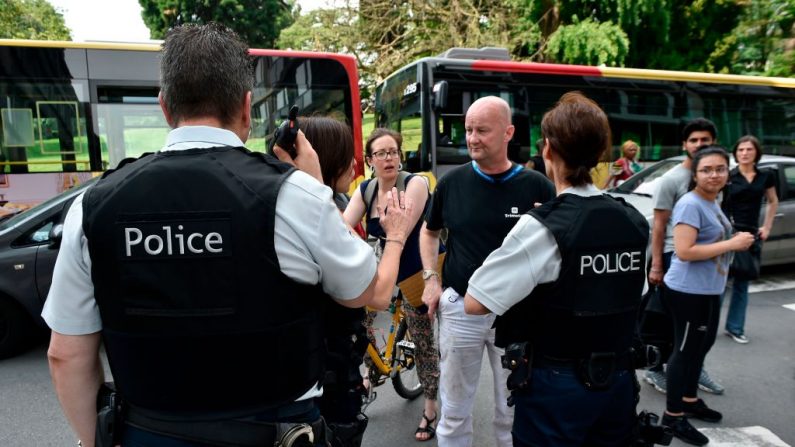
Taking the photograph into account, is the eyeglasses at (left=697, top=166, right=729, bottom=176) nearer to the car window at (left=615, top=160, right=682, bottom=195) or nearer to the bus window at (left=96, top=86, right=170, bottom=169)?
the car window at (left=615, top=160, right=682, bottom=195)

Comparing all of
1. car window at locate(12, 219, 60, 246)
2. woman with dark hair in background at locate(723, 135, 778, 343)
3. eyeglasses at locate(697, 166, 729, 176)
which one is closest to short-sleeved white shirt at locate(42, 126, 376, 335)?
eyeglasses at locate(697, 166, 729, 176)

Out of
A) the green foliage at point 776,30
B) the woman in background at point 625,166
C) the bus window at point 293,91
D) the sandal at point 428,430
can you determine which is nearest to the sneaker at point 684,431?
the sandal at point 428,430

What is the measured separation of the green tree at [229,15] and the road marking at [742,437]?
2682 cm

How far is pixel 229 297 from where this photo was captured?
1288 mm

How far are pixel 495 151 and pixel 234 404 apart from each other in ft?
5.83

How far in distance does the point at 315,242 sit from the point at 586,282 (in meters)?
0.91

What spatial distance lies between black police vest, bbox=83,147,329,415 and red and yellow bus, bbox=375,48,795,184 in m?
6.44

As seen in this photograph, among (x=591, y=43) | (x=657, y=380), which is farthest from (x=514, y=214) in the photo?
(x=591, y=43)

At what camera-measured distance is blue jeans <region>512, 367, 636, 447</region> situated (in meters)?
1.78

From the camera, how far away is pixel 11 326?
15.5 ft

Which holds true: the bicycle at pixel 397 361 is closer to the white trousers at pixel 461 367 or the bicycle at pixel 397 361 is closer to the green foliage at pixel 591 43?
the white trousers at pixel 461 367

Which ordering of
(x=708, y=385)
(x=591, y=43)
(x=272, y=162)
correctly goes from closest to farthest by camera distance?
(x=272, y=162) < (x=708, y=385) < (x=591, y=43)

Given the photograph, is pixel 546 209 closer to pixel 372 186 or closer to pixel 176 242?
pixel 176 242

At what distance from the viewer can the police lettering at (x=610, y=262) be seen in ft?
5.72
